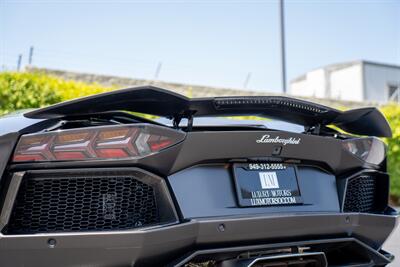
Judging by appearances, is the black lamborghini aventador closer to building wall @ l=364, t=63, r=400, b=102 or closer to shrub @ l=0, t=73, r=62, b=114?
shrub @ l=0, t=73, r=62, b=114

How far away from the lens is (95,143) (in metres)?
1.93

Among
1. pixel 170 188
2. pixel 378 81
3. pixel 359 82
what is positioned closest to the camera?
pixel 170 188

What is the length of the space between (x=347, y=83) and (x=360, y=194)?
66.3ft

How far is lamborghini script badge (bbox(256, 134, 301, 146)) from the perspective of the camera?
2.22 m

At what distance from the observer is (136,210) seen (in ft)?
6.63

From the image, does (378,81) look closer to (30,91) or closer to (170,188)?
(30,91)

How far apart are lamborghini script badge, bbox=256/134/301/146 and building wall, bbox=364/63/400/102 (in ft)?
65.4

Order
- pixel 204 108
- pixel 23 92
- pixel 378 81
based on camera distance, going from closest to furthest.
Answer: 1. pixel 204 108
2. pixel 23 92
3. pixel 378 81

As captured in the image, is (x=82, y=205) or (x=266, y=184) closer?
(x=82, y=205)

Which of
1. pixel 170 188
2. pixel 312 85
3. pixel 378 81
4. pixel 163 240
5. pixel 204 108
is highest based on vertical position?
pixel 204 108

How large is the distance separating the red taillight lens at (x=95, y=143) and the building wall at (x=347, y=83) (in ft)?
64.3

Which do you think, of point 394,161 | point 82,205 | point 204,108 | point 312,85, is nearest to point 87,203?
point 82,205

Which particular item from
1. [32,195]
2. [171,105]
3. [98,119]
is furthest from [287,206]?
[32,195]

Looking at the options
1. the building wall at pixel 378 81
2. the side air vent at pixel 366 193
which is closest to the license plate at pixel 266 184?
the side air vent at pixel 366 193
